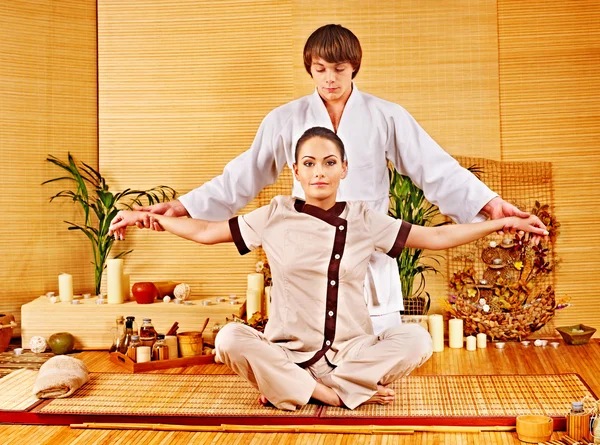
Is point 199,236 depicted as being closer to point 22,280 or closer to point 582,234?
point 22,280

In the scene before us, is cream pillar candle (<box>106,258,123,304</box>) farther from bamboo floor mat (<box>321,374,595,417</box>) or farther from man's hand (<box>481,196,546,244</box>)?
man's hand (<box>481,196,546,244</box>)

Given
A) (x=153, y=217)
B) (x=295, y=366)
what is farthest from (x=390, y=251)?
(x=153, y=217)

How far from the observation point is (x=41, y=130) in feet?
18.1

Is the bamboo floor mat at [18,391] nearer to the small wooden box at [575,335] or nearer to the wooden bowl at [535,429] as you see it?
the wooden bowl at [535,429]

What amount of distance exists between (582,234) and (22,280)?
3.51 m

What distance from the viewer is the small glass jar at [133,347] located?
446cm

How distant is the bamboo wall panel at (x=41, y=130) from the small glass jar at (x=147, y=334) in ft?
4.06

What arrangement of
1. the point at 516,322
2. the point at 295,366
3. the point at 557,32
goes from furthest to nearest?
the point at 557,32
the point at 516,322
the point at 295,366

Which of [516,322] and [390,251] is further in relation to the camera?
[516,322]

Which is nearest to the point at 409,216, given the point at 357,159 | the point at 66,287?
the point at 357,159

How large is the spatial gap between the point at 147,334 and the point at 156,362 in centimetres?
20

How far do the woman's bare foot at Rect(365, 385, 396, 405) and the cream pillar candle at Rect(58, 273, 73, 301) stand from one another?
2.34 meters

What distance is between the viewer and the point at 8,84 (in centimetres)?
542

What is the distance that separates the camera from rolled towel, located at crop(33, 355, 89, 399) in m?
3.81
